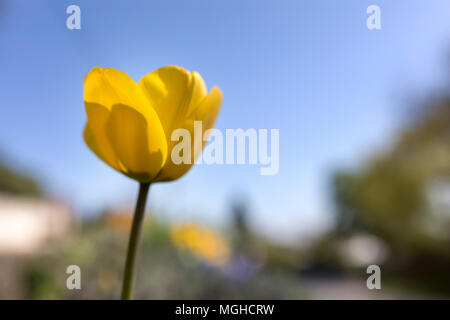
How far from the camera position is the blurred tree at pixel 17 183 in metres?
8.19

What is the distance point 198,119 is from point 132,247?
0.11m

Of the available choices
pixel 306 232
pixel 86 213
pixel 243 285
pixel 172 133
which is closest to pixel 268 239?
pixel 306 232

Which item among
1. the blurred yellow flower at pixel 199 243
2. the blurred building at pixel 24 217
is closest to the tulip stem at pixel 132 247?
the blurred yellow flower at pixel 199 243

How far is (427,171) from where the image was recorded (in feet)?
29.7

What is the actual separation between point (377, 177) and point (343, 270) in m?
2.51

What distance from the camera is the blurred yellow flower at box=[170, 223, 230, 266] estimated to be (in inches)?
78.9

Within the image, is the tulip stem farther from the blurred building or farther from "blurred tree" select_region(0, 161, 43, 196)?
"blurred tree" select_region(0, 161, 43, 196)

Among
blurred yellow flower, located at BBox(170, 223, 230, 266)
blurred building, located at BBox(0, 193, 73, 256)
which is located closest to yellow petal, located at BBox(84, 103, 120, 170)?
blurred yellow flower, located at BBox(170, 223, 230, 266)

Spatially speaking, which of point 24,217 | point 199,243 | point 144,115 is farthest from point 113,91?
point 24,217

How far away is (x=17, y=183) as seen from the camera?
8.81 m

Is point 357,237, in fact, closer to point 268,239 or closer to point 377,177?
point 377,177

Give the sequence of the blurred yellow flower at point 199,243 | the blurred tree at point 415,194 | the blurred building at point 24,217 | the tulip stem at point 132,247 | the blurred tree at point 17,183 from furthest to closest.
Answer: the blurred tree at point 415,194
the blurred tree at point 17,183
the blurred building at point 24,217
the blurred yellow flower at point 199,243
the tulip stem at point 132,247

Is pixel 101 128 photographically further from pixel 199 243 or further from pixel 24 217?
pixel 24 217

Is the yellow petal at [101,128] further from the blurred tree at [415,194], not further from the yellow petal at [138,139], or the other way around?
the blurred tree at [415,194]
